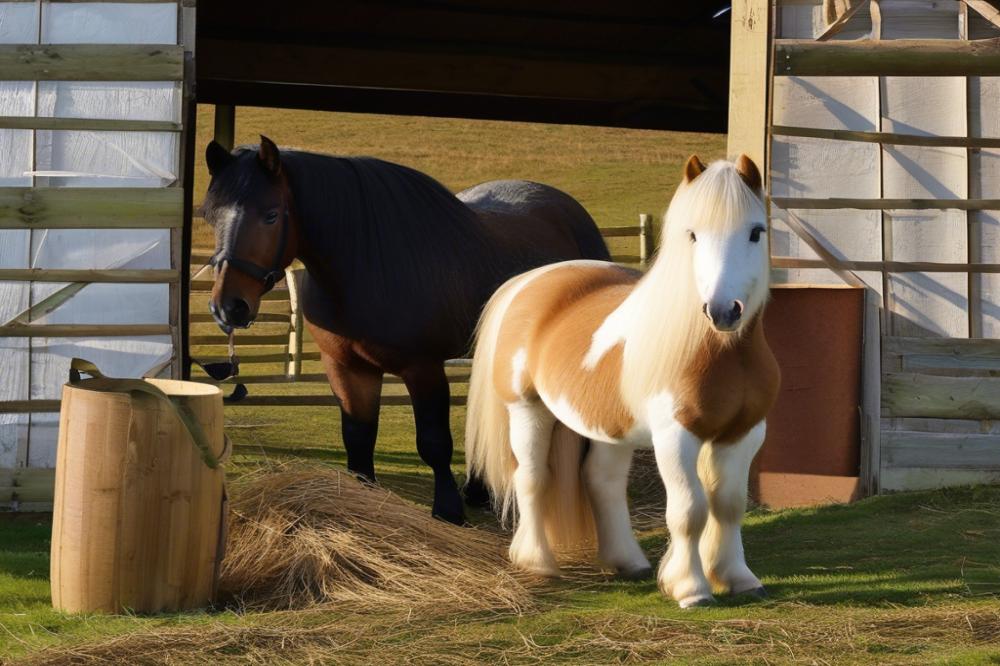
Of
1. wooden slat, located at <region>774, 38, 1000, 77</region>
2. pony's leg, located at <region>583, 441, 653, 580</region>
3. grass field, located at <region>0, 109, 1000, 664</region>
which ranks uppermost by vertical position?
wooden slat, located at <region>774, 38, 1000, 77</region>

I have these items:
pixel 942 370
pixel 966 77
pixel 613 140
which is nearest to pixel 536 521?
pixel 942 370

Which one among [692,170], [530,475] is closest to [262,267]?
[530,475]

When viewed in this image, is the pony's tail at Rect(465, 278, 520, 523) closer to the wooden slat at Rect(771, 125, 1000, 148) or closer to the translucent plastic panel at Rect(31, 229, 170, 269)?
the translucent plastic panel at Rect(31, 229, 170, 269)

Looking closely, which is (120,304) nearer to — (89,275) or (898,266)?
(89,275)

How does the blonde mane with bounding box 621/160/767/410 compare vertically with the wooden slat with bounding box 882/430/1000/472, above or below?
above

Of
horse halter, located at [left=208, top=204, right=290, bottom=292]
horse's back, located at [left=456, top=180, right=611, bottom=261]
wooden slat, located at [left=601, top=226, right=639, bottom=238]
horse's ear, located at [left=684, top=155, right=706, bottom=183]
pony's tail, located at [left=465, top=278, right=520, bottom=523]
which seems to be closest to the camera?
horse's ear, located at [left=684, top=155, right=706, bottom=183]

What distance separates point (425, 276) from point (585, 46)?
201 inches

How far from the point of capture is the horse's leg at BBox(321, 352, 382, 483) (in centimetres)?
564

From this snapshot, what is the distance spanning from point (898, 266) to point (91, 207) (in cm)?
383

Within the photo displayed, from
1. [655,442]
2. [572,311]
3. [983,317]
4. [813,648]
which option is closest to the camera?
[813,648]

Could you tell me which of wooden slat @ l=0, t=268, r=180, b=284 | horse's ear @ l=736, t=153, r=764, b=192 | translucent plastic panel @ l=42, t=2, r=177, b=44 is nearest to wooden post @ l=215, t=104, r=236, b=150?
translucent plastic panel @ l=42, t=2, r=177, b=44

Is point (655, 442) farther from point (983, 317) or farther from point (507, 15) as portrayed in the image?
point (507, 15)

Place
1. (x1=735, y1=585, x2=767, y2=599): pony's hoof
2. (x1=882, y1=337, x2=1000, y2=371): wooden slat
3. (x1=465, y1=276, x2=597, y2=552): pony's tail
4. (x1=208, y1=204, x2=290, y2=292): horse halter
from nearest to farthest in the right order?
(x1=735, y1=585, x2=767, y2=599): pony's hoof < (x1=465, y1=276, x2=597, y2=552): pony's tail < (x1=208, y1=204, x2=290, y2=292): horse halter < (x1=882, y1=337, x2=1000, y2=371): wooden slat

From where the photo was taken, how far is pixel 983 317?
613 centimetres
